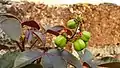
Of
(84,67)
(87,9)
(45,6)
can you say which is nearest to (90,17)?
(87,9)

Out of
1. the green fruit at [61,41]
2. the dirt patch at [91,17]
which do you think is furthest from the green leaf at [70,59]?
the dirt patch at [91,17]

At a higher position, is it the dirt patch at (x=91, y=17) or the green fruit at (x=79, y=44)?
the dirt patch at (x=91, y=17)

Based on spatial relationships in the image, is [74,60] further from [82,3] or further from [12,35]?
[82,3]

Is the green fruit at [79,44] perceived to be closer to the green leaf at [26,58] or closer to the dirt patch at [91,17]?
the green leaf at [26,58]

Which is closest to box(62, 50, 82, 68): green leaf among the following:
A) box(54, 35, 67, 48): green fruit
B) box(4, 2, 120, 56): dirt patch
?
box(54, 35, 67, 48): green fruit

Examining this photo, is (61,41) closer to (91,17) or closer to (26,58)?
(26,58)

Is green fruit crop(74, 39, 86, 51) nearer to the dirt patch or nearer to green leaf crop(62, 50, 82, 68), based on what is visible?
green leaf crop(62, 50, 82, 68)
